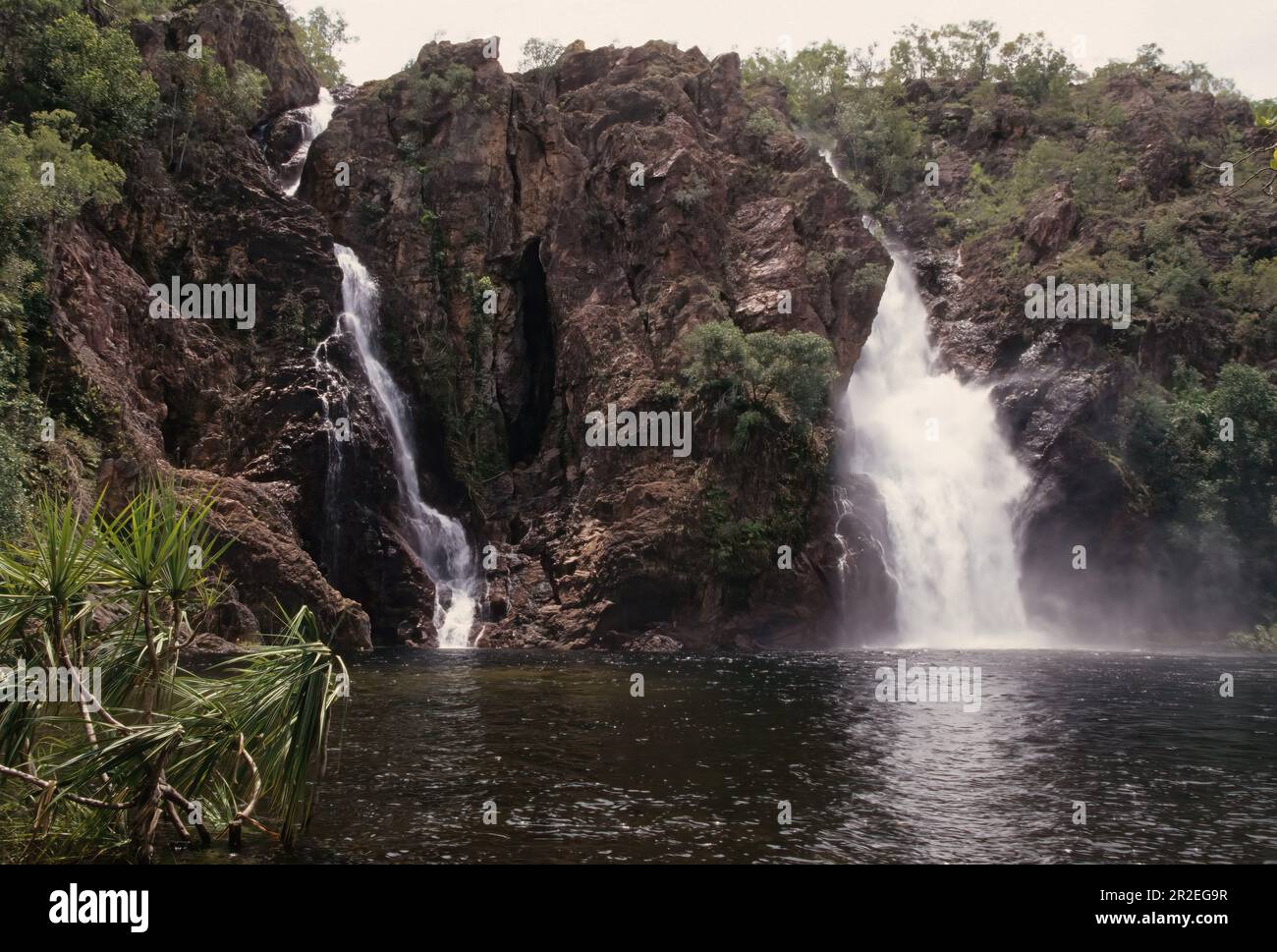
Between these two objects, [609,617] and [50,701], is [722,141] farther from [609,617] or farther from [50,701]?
[50,701]

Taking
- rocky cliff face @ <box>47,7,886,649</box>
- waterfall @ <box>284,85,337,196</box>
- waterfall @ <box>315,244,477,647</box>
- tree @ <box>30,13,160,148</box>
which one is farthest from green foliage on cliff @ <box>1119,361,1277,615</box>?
tree @ <box>30,13,160,148</box>

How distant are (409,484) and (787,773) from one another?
30.7 m

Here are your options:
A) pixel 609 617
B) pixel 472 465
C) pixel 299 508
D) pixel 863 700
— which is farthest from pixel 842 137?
pixel 863 700

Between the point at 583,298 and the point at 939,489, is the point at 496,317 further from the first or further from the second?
the point at 939,489

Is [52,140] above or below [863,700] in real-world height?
above

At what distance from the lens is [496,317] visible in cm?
5131

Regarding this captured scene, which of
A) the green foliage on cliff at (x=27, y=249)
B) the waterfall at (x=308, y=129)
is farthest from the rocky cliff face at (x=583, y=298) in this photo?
the green foliage on cliff at (x=27, y=249)

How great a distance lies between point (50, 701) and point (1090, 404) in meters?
50.4

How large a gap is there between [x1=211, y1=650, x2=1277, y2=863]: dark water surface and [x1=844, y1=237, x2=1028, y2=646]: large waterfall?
16.1 m

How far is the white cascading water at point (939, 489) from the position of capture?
44062mm

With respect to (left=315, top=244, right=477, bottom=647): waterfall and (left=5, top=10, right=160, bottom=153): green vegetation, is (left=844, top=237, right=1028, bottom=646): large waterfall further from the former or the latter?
(left=5, top=10, right=160, bottom=153): green vegetation

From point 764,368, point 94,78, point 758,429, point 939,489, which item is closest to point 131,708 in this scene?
point 94,78

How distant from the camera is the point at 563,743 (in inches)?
715

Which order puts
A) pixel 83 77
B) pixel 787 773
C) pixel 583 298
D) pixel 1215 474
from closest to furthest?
pixel 787 773 → pixel 83 77 → pixel 1215 474 → pixel 583 298
